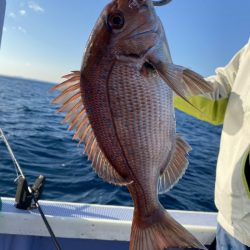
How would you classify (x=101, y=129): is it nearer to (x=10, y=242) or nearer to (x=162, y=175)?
(x=162, y=175)

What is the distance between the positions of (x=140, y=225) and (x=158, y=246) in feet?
0.38

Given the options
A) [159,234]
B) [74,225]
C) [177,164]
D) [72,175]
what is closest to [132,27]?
[177,164]

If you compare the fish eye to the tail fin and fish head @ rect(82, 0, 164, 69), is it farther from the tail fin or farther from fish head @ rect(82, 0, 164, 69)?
the tail fin

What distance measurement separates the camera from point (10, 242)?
2.46m

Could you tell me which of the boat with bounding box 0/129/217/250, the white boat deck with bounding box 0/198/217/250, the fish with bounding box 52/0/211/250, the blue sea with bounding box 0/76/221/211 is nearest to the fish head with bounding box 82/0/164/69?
the fish with bounding box 52/0/211/250

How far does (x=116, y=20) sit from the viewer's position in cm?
127

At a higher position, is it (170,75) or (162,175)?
(170,75)

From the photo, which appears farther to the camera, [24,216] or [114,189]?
[114,189]

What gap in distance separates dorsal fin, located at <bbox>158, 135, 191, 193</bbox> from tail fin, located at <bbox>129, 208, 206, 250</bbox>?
0.17 m

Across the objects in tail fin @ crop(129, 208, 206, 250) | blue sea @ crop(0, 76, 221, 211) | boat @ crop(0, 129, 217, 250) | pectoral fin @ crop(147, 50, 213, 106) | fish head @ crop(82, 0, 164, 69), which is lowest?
blue sea @ crop(0, 76, 221, 211)

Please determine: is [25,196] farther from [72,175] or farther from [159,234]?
[72,175]

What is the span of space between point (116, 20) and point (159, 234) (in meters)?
0.89

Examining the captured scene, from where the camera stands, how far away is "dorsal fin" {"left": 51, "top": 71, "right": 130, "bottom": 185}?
51.2 inches

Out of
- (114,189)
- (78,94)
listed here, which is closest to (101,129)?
(78,94)
